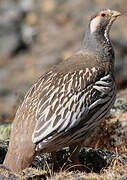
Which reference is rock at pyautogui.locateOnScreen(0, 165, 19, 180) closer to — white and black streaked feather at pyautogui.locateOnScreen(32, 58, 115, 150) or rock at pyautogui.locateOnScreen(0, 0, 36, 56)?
white and black streaked feather at pyautogui.locateOnScreen(32, 58, 115, 150)

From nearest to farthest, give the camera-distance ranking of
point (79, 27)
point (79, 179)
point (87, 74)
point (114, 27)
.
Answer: point (79, 179)
point (87, 74)
point (114, 27)
point (79, 27)

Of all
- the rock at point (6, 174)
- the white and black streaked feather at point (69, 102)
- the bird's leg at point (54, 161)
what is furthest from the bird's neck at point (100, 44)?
the rock at point (6, 174)

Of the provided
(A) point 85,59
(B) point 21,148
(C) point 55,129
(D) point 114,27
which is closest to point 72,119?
(C) point 55,129

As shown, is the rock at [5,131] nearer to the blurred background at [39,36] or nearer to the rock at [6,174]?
the rock at [6,174]

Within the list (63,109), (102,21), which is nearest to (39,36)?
(102,21)

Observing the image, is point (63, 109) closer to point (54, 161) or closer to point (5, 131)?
point (54, 161)

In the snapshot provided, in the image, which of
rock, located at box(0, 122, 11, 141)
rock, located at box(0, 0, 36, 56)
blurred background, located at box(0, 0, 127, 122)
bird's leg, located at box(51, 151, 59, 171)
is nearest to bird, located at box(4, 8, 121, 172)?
bird's leg, located at box(51, 151, 59, 171)

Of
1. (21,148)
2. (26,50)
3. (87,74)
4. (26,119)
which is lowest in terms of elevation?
(21,148)

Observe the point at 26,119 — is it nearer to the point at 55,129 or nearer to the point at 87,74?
the point at 55,129
